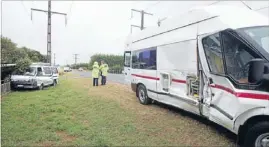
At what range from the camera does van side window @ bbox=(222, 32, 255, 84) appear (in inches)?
189

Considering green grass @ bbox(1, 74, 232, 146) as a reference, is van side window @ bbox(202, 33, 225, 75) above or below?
above

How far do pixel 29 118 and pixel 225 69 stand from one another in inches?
224

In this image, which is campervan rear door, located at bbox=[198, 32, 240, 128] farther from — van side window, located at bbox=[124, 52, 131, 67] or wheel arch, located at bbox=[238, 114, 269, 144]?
van side window, located at bbox=[124, 52, 131, 67]

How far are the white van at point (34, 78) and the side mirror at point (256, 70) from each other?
15.4 meters

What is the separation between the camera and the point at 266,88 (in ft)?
13.9

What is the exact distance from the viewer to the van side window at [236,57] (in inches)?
189

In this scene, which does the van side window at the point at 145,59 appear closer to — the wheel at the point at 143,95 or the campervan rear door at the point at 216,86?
the wheel at the point at 143,95

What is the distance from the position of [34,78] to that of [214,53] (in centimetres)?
1442

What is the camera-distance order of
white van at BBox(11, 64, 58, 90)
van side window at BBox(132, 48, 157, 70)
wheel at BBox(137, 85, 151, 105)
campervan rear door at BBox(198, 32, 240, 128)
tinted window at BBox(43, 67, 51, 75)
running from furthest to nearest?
tinted window at BBox(43, 67, 51, 75), white van at BBox(11, 64, 58, 90), wheel at BBox(137, 85, 151, 105), van side window at BBox(132, 48, 157, 70), campervan rear door at BBox(198, 32, 240, 128)

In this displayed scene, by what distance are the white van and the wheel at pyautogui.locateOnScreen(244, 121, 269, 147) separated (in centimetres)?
1525

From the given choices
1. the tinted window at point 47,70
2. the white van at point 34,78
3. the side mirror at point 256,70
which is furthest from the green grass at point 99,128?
the tinted window at point 47,70

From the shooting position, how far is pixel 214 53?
5715mm

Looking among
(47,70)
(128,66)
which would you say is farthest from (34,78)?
(128,66)

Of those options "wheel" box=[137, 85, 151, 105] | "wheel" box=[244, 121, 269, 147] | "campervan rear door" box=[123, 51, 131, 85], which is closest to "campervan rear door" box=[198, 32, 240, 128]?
"wheel" box=[244, 121, 269, 147]
